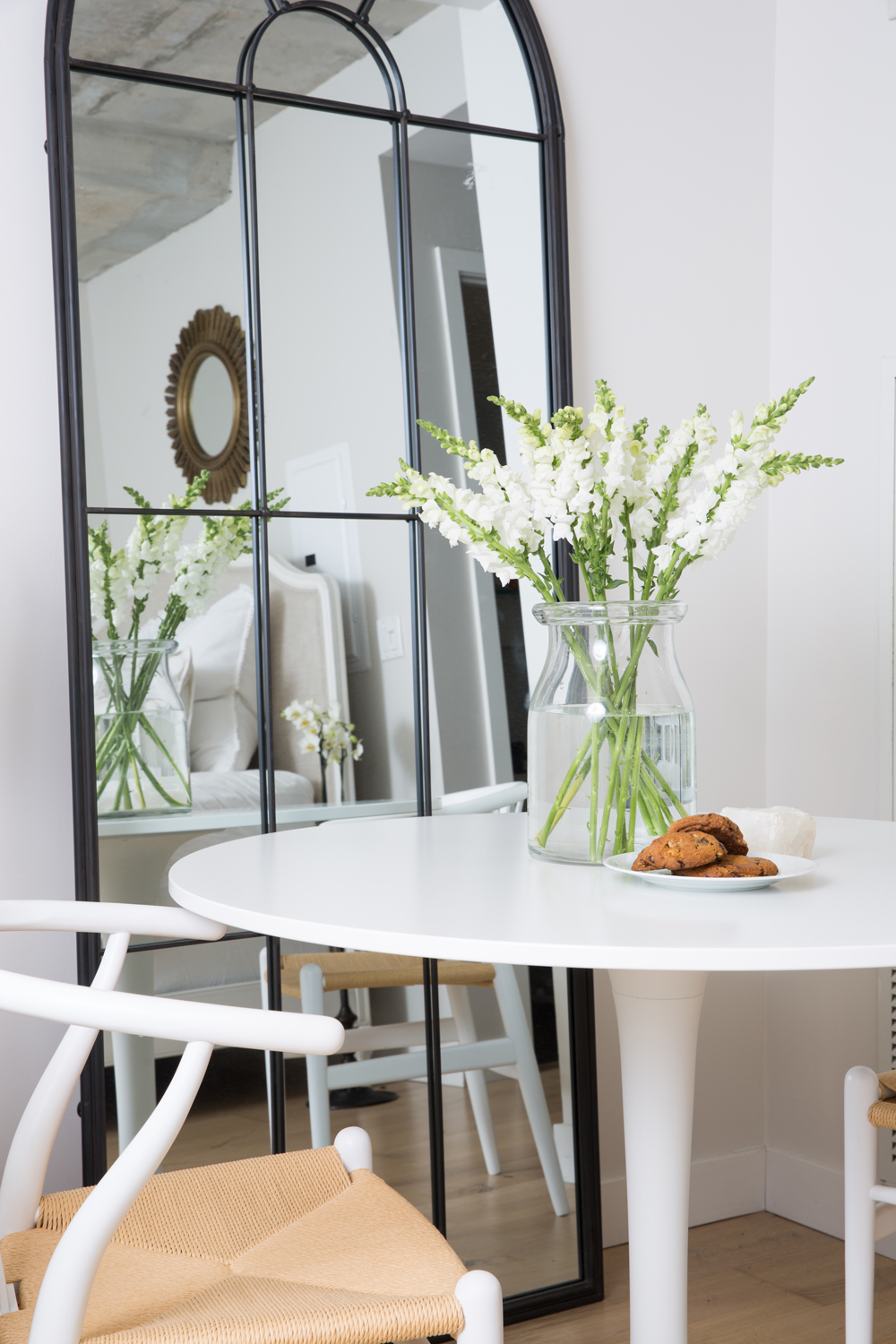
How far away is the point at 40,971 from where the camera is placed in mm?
2047

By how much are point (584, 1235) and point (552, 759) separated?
4.15 ft

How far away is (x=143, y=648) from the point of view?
81.8 inches

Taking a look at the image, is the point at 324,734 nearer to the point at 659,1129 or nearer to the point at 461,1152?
the point at 461,1152

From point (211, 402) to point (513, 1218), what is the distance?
1.59 metres

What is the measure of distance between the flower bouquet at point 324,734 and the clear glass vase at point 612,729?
771mm

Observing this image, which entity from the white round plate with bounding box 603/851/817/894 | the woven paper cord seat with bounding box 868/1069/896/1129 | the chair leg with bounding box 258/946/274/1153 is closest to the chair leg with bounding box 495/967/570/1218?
the chair leg with bounding box 258/946/274/1153

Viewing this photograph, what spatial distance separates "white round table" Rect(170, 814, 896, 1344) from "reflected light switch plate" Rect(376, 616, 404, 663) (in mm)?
576

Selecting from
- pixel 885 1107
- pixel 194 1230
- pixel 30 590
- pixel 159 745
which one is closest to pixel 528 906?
pixel 194 1230

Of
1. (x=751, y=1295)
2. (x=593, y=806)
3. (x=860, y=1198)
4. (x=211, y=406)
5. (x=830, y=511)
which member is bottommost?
(x=751, y=1295)

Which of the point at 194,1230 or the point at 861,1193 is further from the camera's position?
the point at 861,1193

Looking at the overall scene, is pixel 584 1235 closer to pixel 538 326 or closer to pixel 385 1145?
pixel 385 1145

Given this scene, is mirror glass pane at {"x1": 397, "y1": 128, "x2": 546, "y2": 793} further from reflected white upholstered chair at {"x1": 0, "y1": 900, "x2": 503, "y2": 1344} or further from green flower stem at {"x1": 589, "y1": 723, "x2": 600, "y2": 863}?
reflected white upholstered chair at {"x1": 0, "y1": 900, "x2": 503, "y2": 1344}

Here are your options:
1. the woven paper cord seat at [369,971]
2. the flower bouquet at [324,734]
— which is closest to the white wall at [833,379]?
the woven paper cord seat at [369,971]

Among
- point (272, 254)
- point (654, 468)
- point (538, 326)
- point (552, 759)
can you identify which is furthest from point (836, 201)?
point (552, 759)
